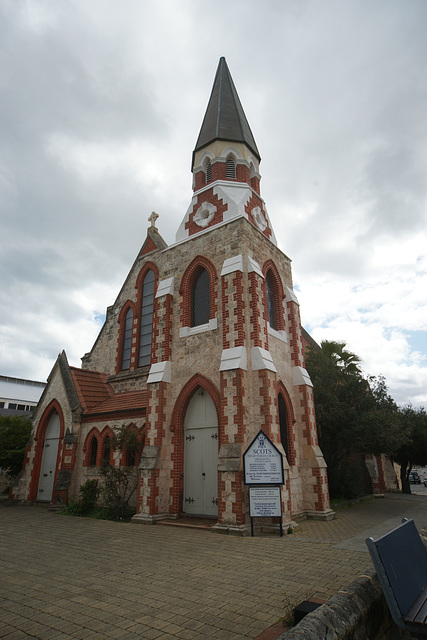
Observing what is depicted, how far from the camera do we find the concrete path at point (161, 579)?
4.23 metres

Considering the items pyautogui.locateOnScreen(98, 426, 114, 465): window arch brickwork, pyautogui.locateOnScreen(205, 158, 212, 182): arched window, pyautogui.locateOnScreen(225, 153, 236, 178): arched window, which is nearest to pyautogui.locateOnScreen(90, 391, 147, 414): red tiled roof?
pyautogui.locateOnScreen(98, 426, 114, 465): window arch brickwork

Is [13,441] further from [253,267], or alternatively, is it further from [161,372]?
[253,267]

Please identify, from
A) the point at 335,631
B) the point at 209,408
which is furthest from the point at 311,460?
the point at 335,631

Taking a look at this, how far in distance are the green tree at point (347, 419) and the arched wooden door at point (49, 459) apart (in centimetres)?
1195

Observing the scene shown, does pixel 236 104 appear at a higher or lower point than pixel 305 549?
higher

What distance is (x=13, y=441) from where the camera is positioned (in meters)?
18.0

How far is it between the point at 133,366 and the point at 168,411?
210 inches

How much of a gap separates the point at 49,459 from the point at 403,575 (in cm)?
1686

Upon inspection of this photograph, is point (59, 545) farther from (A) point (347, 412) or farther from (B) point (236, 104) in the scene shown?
(B) point (236, 104)

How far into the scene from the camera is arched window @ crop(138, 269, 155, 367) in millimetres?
17516

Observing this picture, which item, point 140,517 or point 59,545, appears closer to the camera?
point 59,545

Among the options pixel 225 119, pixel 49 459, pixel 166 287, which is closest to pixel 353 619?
pixel 166 287

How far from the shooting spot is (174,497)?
11898 mm

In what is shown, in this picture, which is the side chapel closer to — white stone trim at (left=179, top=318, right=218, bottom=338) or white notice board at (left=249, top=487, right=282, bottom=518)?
white stone trim at (left=179, top=318, right=218, bottom=338)
